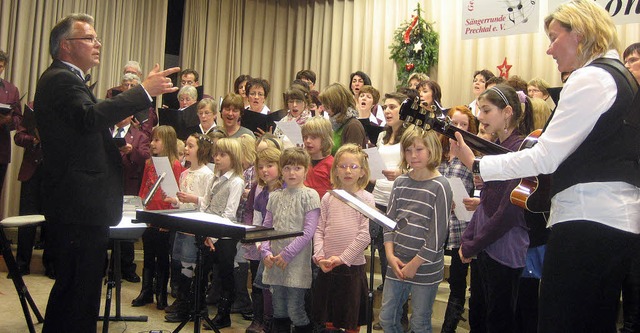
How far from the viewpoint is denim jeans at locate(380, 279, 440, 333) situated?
320 centimetres

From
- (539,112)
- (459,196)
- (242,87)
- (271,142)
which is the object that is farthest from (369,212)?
(242,87)

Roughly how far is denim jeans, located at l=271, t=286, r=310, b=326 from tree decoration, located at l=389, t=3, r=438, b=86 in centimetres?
439

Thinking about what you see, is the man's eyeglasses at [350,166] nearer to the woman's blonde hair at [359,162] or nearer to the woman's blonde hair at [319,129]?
the woman's blonde hair at [359,162]

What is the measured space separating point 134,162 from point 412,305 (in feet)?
10.7

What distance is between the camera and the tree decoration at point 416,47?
25.0 ft

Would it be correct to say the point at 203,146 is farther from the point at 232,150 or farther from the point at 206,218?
the point at 206,218

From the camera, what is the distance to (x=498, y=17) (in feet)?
21.6

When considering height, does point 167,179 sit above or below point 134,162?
below

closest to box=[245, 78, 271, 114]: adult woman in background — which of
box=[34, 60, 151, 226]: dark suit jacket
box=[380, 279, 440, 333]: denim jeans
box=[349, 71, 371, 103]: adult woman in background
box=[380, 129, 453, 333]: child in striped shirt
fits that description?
box=[349, 71, 371, 103]: adult woman in background

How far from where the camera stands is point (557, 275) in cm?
197

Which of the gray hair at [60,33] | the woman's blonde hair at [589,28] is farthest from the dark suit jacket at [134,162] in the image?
the woman's blonde hair at [589,28]

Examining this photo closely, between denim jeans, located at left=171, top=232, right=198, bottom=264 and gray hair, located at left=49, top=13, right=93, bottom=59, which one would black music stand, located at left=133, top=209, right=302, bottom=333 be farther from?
denim jeans, located at left=171, top=232, right=198, bottom=264

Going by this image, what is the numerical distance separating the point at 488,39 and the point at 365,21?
6.19 ft

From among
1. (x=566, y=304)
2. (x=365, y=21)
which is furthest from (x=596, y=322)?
(x=365, y=21)
